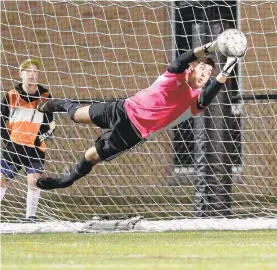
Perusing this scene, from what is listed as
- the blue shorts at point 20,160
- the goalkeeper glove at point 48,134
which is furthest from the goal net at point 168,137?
the goalkeeper glove at point 48,134

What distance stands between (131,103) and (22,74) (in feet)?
5.05

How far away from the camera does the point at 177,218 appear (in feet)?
36.0

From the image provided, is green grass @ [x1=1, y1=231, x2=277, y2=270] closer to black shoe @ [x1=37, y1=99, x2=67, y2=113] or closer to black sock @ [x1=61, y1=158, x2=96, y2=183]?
black sock @ [x1=61, y1=158, x2=96, y2=183]

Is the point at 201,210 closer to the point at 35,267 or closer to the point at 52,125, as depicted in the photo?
the point at 52,125

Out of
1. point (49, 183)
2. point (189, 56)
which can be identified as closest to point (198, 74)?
point (189, 56)

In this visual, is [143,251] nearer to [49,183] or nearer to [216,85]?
[216,85]

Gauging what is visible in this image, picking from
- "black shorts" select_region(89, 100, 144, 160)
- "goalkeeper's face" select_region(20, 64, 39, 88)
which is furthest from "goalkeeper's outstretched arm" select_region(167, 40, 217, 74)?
"goalkeeper's face" select_region(20, 64, 39, 88)

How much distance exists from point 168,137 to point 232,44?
3754 mm

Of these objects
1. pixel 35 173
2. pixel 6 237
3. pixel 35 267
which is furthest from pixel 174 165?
pixel 35 267

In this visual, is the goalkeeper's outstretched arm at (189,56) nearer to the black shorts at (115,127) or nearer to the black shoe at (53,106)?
the black shorts at (115,127)

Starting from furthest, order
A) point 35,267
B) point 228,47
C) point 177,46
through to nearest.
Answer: point 177,46, point 228,47, point 35,267

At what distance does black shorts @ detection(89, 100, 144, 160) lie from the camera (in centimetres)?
934

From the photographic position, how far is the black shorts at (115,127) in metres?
9.34

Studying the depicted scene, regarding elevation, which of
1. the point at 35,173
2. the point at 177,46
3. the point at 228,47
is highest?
the point at 228,47
